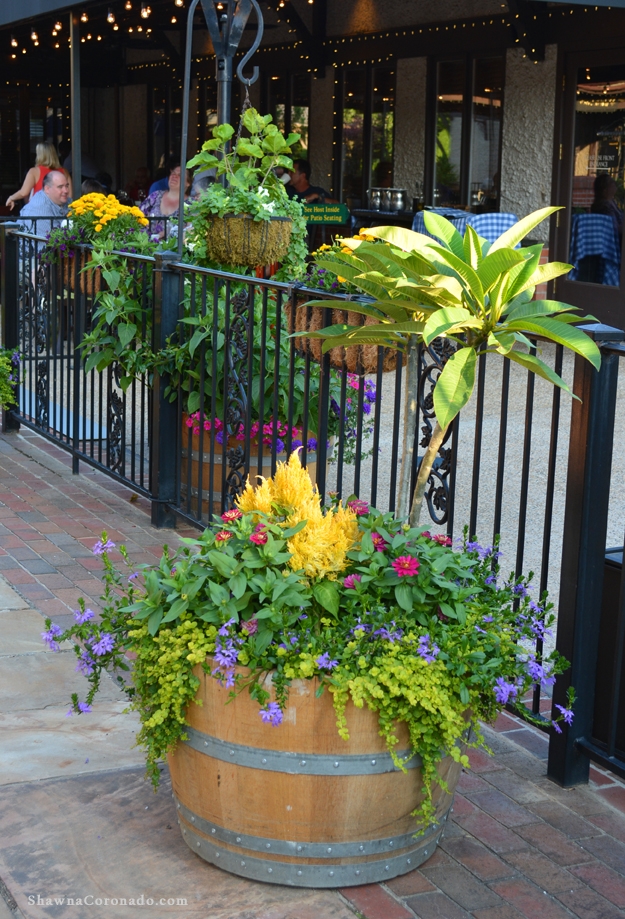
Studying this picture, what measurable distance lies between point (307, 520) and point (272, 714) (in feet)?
1.54

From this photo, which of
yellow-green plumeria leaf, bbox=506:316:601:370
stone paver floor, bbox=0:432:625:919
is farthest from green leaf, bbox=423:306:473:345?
stone paver floor, bbox=0:432:625:919

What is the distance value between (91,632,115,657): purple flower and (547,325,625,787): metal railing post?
1.19 metres

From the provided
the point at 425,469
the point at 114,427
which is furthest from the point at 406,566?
the point at 114,427

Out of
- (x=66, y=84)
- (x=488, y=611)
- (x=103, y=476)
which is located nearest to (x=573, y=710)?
(x=488, y=611)

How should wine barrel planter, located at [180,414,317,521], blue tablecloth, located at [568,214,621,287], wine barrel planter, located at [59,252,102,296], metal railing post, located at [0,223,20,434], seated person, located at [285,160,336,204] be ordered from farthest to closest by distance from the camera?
1. seated person, located at [285,160,336,204]
2. blue tablecloth, located at [568,214,621,287]
3. metal railing post, located at [0,223,20,434]
4. wine barrel planter, located at [59,252,102,296]
5. wine barrel planter, located at [180,414,317,521]

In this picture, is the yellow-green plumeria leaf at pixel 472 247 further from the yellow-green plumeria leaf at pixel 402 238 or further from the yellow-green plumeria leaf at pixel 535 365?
the yellow-green plumeria leaf at pixel 535 365

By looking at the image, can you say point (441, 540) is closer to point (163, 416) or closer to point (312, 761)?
point (312, 761)

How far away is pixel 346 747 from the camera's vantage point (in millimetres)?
2418

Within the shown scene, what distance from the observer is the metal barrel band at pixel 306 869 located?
2537 mm

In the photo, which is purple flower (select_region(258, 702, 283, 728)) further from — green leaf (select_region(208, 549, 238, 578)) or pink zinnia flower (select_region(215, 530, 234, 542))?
pink zinnia flower (select_region(215, 530, 234, 542))

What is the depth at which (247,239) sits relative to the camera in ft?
17.4

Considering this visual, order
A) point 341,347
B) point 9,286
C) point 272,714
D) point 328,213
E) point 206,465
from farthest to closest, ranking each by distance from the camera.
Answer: point 328,213
point 9,286
point 206,465
point 341,347
point 272,714

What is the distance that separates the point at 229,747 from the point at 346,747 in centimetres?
26

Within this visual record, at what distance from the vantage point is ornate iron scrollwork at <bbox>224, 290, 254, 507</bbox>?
15.3ft
